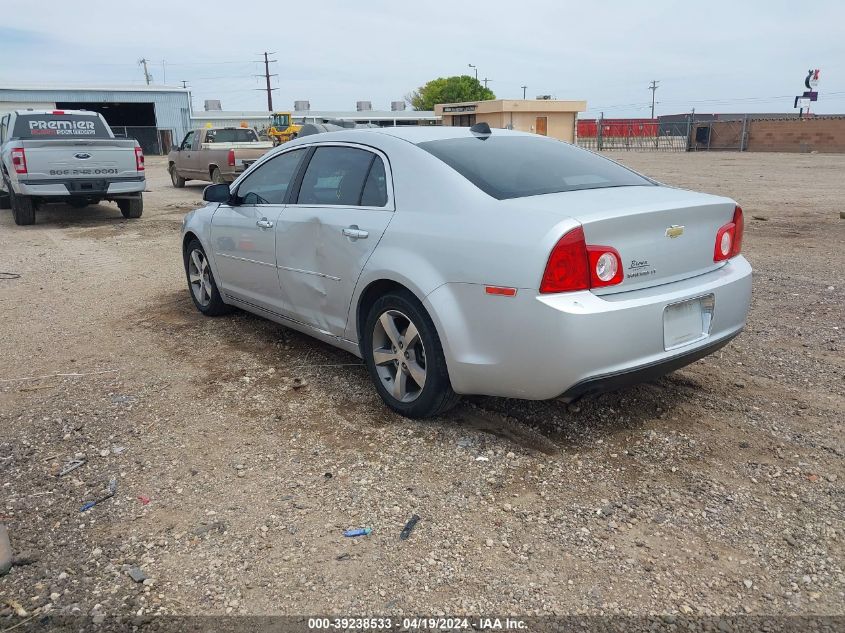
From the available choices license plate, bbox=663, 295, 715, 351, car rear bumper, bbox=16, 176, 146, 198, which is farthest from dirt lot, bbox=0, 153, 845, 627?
car rear bumper, bbox=16, 176, 146, 198

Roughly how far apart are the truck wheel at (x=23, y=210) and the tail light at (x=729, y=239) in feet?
40.0

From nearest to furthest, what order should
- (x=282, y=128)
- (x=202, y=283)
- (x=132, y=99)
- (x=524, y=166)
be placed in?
1. (x=524, y=166)
2. (x=202, y=283)
3. (x=282, y=128)
4. (x=132, y=99)

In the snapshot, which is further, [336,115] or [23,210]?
[336,115]

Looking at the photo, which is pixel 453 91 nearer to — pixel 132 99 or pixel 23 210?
pixel 132 99

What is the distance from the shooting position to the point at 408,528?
2.93 meters

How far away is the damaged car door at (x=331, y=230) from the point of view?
13.2ft

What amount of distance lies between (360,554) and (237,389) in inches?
80.6

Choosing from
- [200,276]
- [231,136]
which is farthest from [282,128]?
[200,276]

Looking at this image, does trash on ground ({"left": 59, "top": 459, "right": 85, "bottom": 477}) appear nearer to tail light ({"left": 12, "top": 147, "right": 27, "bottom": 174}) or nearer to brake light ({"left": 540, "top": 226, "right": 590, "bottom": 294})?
brake light ({"left": 540, "top": 226, "right": 590, "bottom": 294})

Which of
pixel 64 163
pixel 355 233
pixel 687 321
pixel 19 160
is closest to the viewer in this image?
pixel 687 321

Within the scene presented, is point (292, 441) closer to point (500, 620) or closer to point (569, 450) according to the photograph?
point (569, 450)

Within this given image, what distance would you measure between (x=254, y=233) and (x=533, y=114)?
149 ft

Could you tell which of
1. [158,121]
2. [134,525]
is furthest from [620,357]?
[158,121]

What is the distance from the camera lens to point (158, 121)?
49406 mm
